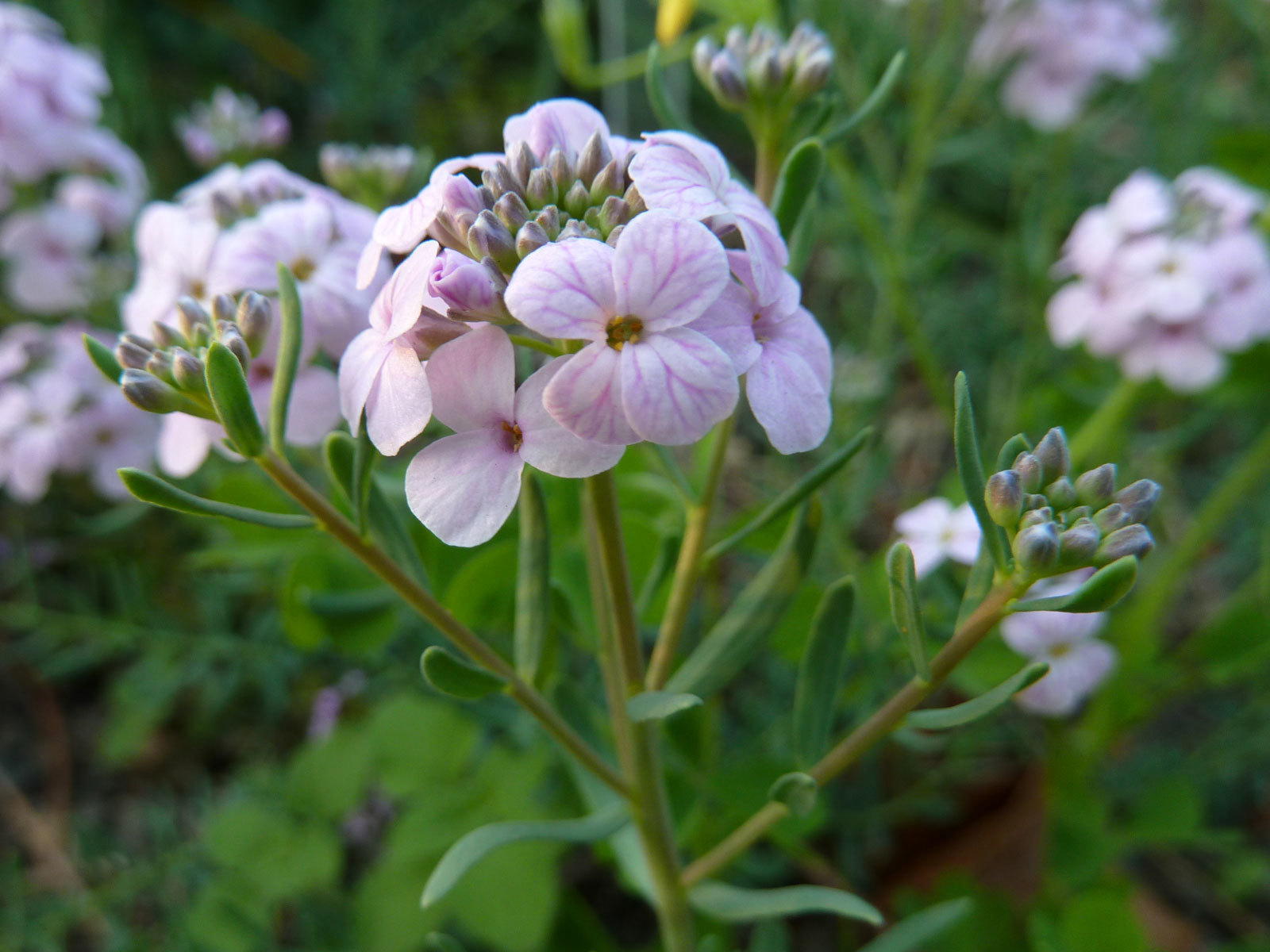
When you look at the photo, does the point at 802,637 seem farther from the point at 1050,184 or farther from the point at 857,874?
the point at 1050,184

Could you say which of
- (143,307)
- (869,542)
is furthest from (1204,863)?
(143,307)

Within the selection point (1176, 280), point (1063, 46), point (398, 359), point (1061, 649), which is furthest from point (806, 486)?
point (1063, 46)

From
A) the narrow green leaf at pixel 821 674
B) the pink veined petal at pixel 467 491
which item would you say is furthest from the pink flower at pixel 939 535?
the pink veined petal at pixel 467 491

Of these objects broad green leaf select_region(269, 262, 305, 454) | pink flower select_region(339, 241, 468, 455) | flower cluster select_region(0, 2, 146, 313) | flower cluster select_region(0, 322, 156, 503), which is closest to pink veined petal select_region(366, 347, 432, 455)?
pink flower select_region(339, 241, 468, 455)

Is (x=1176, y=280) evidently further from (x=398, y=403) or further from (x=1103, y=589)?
(x=398, y=403)

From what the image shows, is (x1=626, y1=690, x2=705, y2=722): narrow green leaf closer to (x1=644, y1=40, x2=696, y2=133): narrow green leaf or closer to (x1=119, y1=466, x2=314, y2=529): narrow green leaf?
(x1=119, y1=466, x2=314, y2=529): narrow green leaf

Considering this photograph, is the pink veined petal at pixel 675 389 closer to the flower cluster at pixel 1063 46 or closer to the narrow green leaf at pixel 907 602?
the narrow green leaf at pixel 907 602
